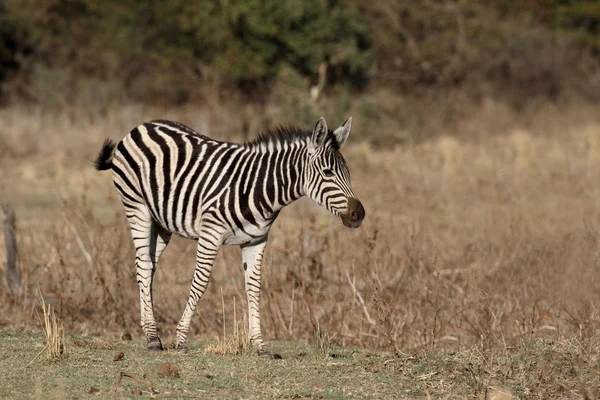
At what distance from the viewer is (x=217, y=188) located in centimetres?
860

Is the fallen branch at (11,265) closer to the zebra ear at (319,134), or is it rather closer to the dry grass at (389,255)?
the dry grass at (389,255)

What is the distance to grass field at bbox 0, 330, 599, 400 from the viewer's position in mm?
7129

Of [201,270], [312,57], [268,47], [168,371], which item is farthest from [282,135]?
[268,47]

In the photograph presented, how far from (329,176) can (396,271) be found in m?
4.82

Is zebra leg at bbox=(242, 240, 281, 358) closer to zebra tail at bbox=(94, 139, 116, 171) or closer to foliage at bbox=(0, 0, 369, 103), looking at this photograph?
zebra tail at bbox=(94, 139, 116, 171)

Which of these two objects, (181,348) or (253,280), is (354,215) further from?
(181,348)

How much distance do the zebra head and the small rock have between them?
173 cm

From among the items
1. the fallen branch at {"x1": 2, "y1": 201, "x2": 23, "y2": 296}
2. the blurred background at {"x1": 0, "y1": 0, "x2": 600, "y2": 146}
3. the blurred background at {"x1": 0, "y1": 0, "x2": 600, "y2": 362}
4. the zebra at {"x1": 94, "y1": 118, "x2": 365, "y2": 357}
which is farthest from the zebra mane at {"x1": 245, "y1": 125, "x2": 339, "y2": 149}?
the blurred background at {"x1": 0, "y1": 0, "x2": 600, "y2": 146}

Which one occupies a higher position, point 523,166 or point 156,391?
point 523,166

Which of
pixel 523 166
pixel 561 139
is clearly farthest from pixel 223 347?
pixel 561 139

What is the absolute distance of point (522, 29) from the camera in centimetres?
3475

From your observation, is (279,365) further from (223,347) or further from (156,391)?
(156,391)

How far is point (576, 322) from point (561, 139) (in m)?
16.5

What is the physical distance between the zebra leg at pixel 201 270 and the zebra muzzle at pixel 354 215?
45.3 inches
